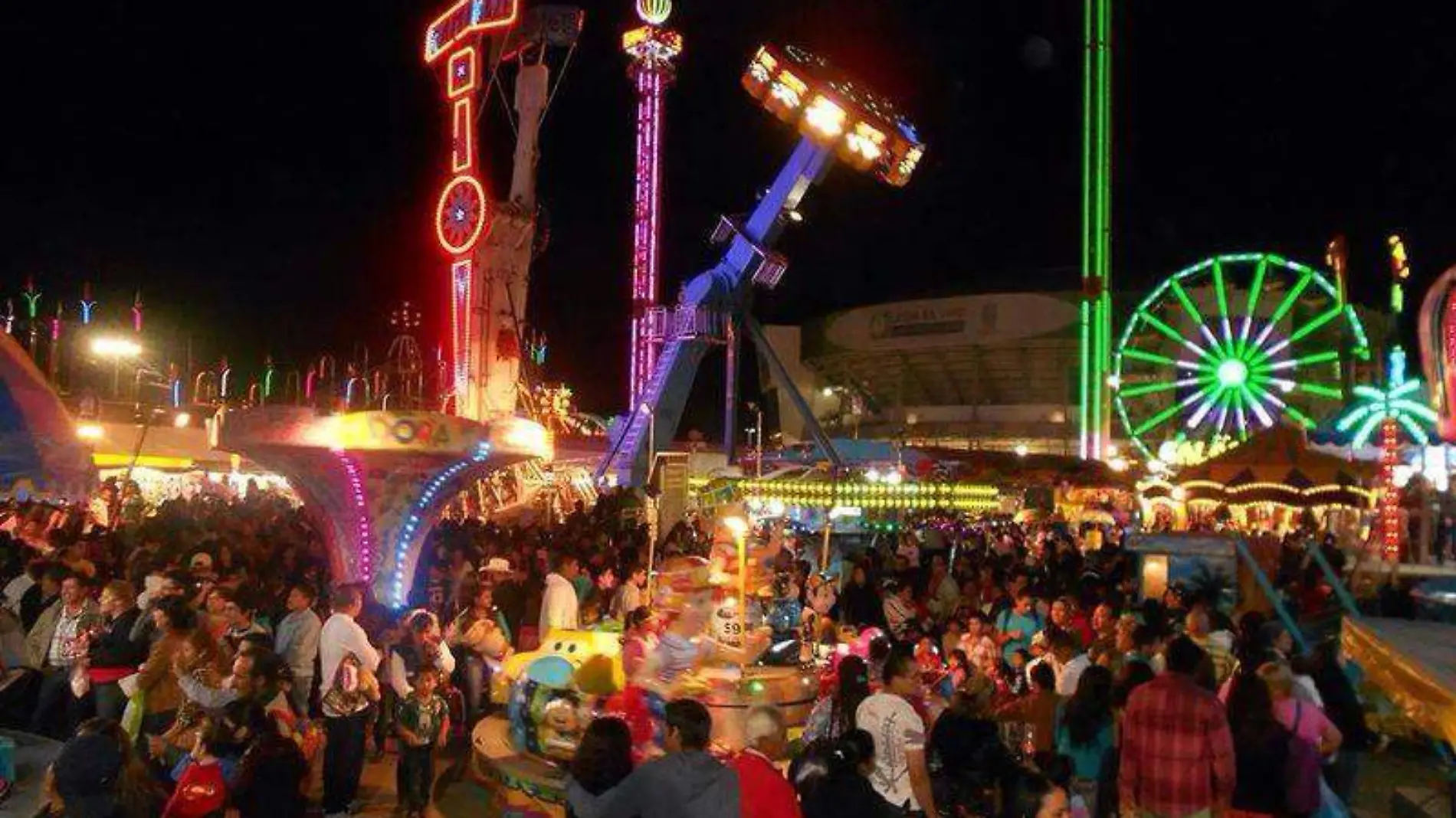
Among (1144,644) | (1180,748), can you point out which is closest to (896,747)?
(1180,748)

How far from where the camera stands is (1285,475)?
18.8 m

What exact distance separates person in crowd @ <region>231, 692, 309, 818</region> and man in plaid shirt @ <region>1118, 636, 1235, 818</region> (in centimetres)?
367

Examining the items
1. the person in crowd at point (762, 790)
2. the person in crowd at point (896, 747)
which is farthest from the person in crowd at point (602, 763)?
the person in crowd at point (896, 747)

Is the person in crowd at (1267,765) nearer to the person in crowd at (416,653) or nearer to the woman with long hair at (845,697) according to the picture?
the woman with long hair at (845,697)

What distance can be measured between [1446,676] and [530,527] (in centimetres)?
1680

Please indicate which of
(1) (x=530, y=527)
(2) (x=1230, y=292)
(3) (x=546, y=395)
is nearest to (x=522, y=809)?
(1) (x=530, y=527)

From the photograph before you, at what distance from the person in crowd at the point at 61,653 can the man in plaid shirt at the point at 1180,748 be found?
650cm

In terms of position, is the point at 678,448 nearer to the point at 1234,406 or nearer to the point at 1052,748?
the point at 1234,406

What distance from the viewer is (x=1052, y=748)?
704 centimetres

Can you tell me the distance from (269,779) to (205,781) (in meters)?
0.26

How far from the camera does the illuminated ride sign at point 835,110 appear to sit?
32.1 meters

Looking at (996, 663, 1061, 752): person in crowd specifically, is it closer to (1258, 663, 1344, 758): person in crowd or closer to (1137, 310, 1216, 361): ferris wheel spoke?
(1258, 663, 1344, 758): person in crowd

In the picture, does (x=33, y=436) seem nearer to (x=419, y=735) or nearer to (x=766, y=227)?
(x=419, y=735)

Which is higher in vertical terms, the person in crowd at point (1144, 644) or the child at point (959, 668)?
the person in crowd at point (1144, 644)
